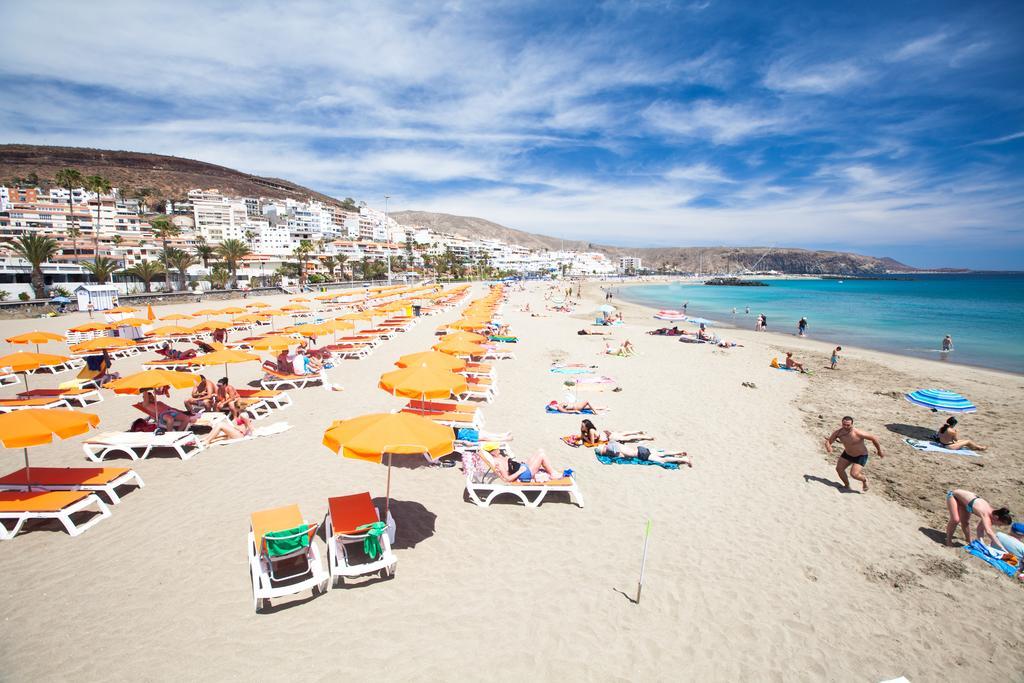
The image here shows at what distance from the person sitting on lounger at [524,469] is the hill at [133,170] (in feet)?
477

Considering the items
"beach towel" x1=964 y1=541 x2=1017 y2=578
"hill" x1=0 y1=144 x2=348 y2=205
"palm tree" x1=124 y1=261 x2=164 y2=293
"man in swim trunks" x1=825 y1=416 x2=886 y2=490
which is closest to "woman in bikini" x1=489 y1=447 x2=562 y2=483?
"man in swim trunks" x1=825 y1=416 x2=886 y2=490

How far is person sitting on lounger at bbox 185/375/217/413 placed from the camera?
343 inches

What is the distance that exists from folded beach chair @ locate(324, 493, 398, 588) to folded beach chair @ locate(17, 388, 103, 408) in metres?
9.39

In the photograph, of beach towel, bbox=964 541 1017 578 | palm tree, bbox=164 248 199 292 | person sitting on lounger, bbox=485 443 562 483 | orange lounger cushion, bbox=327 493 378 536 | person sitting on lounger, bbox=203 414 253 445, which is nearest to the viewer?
orange lounger cushion, bbox=327 493 378 536

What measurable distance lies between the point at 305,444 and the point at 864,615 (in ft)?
26.6

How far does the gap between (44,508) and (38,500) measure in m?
0.23

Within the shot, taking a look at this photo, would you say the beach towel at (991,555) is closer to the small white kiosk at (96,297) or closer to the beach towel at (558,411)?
the beach towel at (558,411)

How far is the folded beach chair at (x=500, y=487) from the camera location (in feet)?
20.2

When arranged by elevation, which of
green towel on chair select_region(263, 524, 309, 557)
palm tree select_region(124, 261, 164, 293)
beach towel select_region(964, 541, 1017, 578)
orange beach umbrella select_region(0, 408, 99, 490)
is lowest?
beach towel select_region(964, 541, 1017, 578)

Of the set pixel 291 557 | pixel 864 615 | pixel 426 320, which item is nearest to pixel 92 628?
pixel 291 557

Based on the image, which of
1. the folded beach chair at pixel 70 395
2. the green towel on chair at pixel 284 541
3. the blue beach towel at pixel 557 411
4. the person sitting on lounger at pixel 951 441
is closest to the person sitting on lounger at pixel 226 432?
the green towel on chair at pixel 284 541

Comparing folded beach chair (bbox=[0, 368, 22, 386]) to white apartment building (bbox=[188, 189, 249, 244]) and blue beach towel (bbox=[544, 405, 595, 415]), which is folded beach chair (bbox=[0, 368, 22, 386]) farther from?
white apartment building (bbox=[188, 189, 249, 244])

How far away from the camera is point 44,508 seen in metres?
5.07

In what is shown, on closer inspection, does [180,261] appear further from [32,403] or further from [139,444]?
[139,444]
